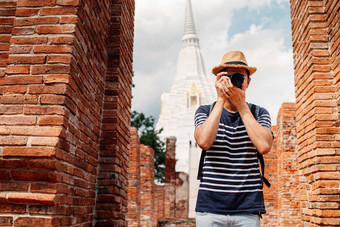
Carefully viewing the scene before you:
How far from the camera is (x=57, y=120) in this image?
2822 mm

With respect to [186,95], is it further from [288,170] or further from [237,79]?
[237,79]

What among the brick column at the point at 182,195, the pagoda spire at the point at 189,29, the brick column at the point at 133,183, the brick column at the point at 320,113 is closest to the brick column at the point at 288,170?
the brick column at the point at 182,195

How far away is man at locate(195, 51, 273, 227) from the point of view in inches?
92.6

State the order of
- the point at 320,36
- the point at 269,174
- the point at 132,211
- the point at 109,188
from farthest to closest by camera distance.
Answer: the point at 269,174, the point at 132,211, the point at 320,36, the point at 109,188

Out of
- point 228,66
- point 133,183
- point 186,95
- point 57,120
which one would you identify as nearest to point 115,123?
point 57,120

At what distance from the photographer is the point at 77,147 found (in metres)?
3.21

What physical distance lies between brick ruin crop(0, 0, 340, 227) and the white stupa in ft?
124

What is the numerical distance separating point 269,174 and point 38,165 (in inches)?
460

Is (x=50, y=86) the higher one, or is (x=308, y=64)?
(x=308, y=64)

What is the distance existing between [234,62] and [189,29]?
60.1 m

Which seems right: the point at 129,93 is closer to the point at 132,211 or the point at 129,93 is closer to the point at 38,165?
the point at 38,165

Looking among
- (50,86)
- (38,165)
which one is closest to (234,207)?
(38,165)

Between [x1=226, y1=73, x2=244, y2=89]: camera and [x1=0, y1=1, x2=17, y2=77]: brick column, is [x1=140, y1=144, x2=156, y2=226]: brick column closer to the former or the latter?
[x1=0, y1=1, x2=17, y2=77]: brick column

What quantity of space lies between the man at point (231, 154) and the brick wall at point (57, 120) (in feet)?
3.54
